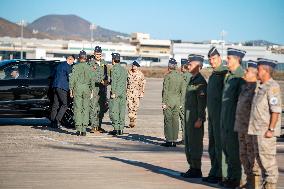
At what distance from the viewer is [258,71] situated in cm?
830

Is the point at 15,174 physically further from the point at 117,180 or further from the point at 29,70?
the point at 29,70

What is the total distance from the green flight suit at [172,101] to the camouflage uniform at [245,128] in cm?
523

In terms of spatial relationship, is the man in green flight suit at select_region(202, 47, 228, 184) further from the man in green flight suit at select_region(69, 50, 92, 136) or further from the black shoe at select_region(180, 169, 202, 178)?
the man in green flight suit at select_region(69, 50, 92, 136)

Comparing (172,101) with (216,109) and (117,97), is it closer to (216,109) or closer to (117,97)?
(117,97)

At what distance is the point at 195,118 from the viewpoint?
1009cm

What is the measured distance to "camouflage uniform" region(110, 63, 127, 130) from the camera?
16562mm

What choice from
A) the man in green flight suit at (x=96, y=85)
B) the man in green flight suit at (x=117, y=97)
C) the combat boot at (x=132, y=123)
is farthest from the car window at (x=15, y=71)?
the combat boot at (x=132, y=123)

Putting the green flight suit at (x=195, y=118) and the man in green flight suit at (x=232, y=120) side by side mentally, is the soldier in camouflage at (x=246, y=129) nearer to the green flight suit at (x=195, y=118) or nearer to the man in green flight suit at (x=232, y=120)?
the man in green flight suit at (x=232, y=120)

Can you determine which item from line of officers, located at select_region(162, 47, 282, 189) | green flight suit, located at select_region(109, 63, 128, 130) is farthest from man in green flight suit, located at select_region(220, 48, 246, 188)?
green flight suit, located at select_region(109, 63, 128, 130)

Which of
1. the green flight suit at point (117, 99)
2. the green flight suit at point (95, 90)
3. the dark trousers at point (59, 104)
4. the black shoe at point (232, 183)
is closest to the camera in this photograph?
the black shoe at point (232, 183)

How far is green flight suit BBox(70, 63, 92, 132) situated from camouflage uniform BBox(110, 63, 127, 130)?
1.98ft

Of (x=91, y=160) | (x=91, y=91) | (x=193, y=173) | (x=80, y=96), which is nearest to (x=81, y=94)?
(x=80, y=96)

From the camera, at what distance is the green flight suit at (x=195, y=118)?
1003 cm

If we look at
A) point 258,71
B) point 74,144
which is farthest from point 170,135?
point 258,71
